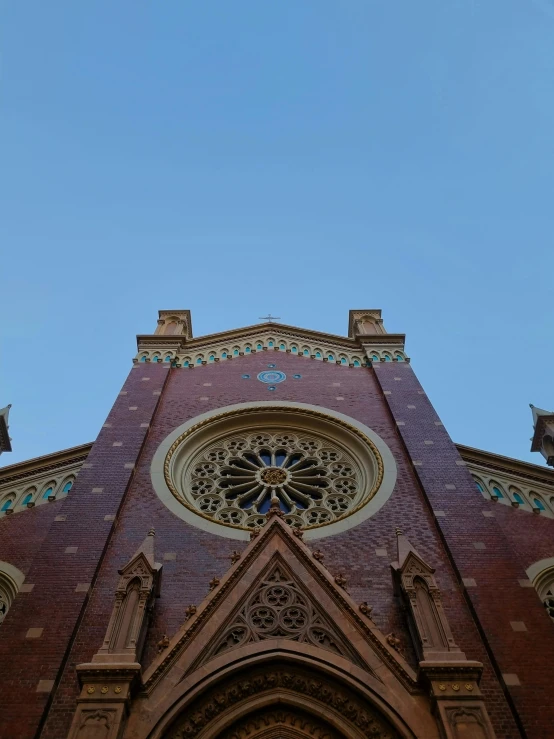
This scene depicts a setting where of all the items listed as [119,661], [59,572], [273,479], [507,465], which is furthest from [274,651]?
[507,465]

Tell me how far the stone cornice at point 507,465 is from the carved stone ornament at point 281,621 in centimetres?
663

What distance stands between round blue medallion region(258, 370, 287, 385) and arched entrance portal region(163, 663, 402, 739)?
9.87 metres

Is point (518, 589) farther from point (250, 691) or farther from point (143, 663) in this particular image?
point (143, 663)

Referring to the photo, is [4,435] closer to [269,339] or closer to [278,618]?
[269,339]

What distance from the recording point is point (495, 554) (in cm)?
1197

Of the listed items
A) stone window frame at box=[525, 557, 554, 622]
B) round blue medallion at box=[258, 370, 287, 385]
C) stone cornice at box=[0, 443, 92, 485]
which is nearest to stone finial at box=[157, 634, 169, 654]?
stone cornice at box=[0, 443, 92, 485]

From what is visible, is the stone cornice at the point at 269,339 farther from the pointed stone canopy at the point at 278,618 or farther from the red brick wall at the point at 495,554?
the pointed stone canopy at the point at 278,618

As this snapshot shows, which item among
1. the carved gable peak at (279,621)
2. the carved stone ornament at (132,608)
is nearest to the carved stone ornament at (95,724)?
the carved stone ornament at (132,608)

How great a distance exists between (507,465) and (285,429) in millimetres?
5553

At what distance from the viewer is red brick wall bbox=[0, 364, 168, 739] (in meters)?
9.28

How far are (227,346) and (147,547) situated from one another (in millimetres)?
10019

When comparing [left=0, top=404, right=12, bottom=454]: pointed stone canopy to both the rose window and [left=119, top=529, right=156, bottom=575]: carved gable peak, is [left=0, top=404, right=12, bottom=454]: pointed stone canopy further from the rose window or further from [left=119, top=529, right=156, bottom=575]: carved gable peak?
[left=119, top=529, right=156, bottom=575]: carved gable peak

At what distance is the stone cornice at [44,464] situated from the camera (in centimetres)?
1481

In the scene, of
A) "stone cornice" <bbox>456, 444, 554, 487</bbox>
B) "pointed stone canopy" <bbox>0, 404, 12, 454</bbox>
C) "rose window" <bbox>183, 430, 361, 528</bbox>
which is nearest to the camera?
"rose window" <bbox>183, 430, 361, 528</bbox>
